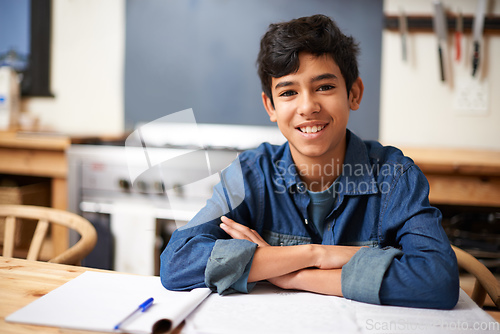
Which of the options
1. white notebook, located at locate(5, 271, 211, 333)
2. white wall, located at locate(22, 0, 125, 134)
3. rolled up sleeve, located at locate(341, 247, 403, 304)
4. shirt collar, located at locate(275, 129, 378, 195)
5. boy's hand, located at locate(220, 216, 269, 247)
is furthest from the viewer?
white wall, located at locate(22, 0, 125, 134)

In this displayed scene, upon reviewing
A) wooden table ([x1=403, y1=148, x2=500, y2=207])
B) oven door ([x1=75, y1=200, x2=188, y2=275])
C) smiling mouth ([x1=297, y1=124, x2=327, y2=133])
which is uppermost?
smiling mouth ([x1=297, y1=124, x2=327, y2=133])

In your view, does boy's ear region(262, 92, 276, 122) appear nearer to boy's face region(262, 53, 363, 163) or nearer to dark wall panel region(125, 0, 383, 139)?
boy's face region(262, 53, 363, 163)

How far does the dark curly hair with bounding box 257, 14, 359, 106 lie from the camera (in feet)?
3.26

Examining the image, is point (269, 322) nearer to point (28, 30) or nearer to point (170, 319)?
point (170, 319)

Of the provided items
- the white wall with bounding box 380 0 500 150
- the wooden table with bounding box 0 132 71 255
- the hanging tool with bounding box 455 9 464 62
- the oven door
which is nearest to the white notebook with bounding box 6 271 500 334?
the oven door

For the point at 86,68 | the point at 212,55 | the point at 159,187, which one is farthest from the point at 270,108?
the point at 86,68

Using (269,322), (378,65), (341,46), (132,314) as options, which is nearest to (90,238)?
(132,314)

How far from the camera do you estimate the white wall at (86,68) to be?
239cm

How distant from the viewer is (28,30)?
8.11 feet

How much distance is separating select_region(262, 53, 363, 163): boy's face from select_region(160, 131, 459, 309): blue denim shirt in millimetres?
77

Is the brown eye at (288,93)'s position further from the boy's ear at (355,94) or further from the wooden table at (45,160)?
the wooden table at (45,160)

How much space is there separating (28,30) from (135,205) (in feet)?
4.48

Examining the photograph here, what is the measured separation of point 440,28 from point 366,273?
5.38 ft

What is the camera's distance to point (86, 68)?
2434 mm
